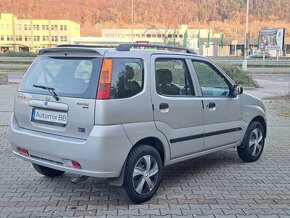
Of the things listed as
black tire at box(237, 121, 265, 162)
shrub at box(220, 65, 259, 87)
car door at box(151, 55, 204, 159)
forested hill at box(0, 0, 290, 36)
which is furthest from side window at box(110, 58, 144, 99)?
forested hill at box(0, 0, 290, 36)

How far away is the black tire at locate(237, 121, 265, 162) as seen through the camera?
5.84m

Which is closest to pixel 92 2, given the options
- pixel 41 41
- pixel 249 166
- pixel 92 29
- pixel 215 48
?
pixel 92 29

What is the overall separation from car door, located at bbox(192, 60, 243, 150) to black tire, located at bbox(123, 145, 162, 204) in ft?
3.20

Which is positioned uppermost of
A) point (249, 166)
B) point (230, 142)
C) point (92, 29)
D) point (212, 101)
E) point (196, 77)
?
point (92, 29)

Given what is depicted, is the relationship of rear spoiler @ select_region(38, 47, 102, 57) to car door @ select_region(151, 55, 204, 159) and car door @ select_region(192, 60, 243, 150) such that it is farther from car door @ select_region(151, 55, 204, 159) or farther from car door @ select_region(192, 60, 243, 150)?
car door @ select_region(192, 60, 243, 150)

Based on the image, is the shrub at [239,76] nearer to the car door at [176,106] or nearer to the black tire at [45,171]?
the car door at [176,106]

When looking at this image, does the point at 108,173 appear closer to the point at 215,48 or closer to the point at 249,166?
the point at 249,166

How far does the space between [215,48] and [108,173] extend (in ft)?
275

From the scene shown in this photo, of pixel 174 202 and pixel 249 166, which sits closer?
pixel 174 202

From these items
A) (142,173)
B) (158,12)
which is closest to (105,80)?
(142,173)

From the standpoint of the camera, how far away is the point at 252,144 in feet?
19.7

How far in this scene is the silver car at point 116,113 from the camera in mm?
3844

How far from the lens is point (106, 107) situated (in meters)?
3.78

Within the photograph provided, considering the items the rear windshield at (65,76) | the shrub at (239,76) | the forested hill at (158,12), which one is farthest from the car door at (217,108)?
the forested hill at (158,12)
